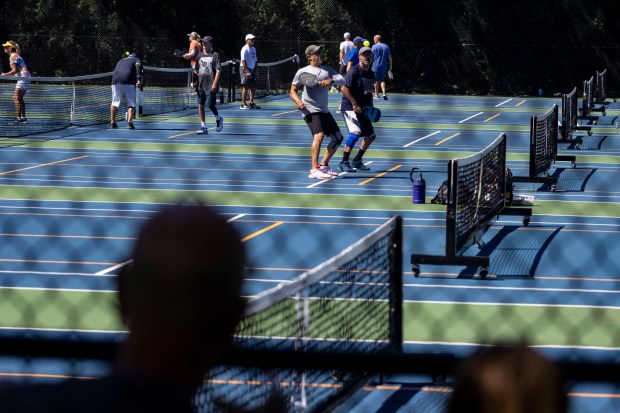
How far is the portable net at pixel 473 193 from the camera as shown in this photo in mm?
9602

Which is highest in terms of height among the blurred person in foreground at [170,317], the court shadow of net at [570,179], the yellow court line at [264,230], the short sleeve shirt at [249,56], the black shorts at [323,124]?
the blurred person in foreground at [170,317]

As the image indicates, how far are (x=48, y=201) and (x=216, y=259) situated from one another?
12.9 meters

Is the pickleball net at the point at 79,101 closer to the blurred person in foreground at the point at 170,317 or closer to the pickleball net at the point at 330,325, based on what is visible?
the pickleball net at the point at 330,325

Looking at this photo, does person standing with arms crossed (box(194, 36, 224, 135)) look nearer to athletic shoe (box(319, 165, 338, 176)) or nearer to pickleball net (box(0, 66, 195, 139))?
pickleball net (box(0, 66, 195, 139))

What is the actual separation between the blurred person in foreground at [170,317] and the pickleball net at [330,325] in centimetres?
288

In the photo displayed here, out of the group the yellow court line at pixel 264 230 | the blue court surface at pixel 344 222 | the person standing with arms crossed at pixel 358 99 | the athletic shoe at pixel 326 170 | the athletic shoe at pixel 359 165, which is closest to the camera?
the blue court surface at pixel 344 222

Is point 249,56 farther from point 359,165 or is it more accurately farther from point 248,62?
point 359,165

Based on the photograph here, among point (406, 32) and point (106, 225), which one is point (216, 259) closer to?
point (106, 225)

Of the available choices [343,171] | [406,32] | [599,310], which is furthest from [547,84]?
[599,310]

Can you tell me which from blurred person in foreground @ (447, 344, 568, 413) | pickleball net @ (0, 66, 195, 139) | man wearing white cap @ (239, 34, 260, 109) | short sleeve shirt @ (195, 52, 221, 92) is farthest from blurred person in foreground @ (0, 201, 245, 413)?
man wearing white cap @ (239, 34, 260, 109)

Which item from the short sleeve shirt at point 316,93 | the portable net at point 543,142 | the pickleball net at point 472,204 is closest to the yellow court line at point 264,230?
the pickleball net at point 472,204

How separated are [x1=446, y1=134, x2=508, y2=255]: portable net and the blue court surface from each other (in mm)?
307

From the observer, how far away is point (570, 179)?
1670 centimetres

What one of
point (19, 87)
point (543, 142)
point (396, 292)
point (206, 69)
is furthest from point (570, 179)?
point (19, 87)
